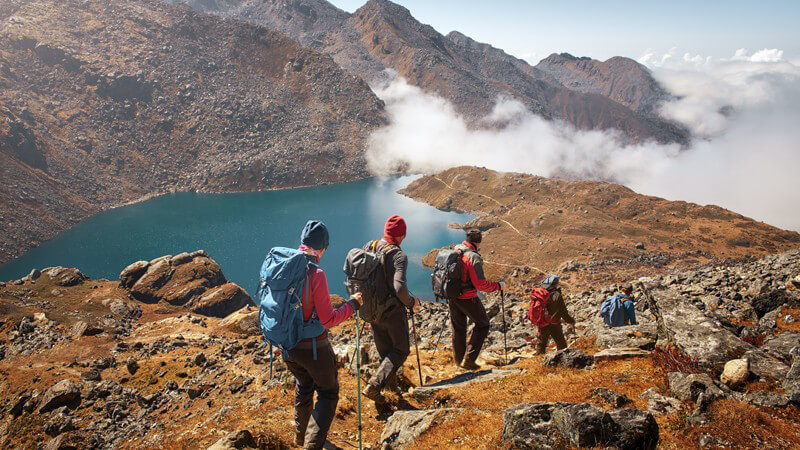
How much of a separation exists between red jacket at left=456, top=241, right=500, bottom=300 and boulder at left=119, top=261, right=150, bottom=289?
38.8m

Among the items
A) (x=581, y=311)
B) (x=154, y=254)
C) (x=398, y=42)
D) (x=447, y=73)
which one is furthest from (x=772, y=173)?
(x=154, y=254)

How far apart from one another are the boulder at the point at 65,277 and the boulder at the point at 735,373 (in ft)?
146

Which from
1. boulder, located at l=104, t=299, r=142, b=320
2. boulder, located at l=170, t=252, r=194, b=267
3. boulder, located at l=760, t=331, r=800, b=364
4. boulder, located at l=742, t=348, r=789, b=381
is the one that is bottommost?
boulder, located at l=104, t=299, r=142, b=320

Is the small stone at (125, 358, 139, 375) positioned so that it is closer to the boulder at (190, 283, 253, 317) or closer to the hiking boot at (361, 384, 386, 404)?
the hiking boot at (361, 384, 386, 404)

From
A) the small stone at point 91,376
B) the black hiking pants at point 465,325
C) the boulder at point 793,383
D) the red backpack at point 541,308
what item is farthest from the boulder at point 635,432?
the small stone at point 91,376

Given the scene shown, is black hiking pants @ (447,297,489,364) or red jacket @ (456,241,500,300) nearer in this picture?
red jacket @ (456,241,500,300)

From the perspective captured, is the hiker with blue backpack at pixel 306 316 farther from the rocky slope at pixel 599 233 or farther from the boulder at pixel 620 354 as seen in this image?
the rocky slope at pixel 599 233

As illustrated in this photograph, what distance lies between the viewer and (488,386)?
27.0 feet

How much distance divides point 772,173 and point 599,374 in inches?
7973

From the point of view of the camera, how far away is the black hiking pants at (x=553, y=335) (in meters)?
11.0

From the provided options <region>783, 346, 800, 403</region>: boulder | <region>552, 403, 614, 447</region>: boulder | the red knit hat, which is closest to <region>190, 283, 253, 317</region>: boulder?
the red knit hat

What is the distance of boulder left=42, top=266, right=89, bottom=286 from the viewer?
36.2 meters

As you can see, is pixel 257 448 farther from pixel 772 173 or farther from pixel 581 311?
pixel 772 173

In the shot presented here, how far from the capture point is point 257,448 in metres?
6.57
